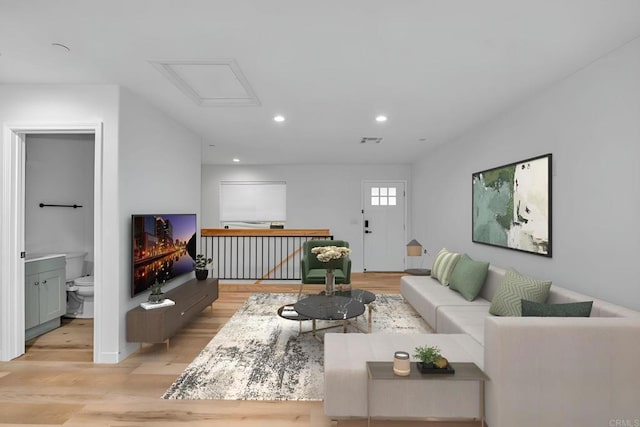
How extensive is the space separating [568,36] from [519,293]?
192 cm

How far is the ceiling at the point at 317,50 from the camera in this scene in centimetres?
191

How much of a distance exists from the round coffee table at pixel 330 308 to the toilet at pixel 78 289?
2661 mm

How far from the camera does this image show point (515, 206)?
3531mm

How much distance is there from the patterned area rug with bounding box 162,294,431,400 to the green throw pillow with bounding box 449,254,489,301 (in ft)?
2.08

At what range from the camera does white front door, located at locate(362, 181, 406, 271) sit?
7.61 meters

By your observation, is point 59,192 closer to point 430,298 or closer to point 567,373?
point 430,298

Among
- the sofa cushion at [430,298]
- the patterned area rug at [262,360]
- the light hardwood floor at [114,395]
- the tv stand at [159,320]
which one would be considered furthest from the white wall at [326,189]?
the light hardwood floor at [114,395]

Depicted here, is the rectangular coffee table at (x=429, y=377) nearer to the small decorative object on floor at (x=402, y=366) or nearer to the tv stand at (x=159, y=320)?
the small decorative object on floor at (x=402, y=366)

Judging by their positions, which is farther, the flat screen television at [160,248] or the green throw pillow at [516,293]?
the flat screen television at [160,248]

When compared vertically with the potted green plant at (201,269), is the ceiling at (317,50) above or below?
above

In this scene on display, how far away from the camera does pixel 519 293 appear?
2.84 metres

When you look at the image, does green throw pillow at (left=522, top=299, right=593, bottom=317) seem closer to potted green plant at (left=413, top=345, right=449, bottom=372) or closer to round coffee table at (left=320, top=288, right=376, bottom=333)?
potted green plant at (left=413, top=345, right=449, bottom=372)

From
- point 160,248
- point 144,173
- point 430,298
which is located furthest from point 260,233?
point 430,298

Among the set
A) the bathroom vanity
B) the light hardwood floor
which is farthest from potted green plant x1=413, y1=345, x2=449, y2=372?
the bathroom vanity
